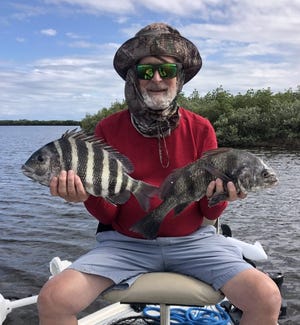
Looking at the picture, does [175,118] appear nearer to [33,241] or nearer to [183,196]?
[183,196]

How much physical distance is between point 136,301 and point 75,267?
1.65 ft

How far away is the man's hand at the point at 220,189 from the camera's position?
3273 mm

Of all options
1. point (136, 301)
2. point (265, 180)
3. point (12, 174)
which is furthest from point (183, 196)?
point (12, 174)

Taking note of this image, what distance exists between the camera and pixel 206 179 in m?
3.38

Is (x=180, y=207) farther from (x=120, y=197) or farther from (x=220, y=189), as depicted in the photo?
(x=120, y=197)

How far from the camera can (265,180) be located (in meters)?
3.33

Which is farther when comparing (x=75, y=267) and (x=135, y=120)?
(x=135, y=120)

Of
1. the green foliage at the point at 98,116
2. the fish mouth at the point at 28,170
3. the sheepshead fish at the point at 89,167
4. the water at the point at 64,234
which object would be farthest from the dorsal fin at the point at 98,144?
the green foliage at the point at 98,116

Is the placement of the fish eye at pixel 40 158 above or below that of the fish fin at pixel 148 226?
above

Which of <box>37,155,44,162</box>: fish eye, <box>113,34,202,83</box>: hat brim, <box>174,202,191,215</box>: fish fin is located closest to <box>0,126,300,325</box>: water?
<box>37,155,44,162</box>: fish eye

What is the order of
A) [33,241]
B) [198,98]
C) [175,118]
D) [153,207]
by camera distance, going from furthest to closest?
[198,98], [33,241], [175,118], [153,207]

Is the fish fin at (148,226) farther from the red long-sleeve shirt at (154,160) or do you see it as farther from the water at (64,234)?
the water at (64,234)

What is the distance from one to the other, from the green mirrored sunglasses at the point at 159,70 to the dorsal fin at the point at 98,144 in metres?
0.67

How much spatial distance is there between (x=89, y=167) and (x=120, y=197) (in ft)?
1.04
